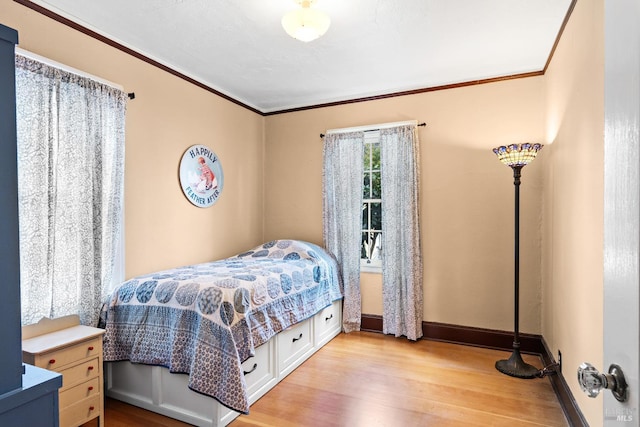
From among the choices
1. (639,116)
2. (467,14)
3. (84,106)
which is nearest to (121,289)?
(84,106)

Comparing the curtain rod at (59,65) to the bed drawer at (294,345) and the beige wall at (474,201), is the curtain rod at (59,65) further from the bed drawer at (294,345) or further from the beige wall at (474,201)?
the beige wall at (474,201)

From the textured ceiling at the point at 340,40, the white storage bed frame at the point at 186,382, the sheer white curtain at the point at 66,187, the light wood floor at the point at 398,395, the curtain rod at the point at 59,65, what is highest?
the textured ceiling at the point at 340,40

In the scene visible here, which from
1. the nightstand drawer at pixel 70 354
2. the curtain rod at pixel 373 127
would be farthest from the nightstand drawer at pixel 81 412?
the curtain rod at pixel 373 127

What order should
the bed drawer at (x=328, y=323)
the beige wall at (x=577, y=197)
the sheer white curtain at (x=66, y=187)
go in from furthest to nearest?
the bed drawer at (x=328, y=323), the sheer white curtain at (x=66, y=187), the beige wall at (x=577, y=197)

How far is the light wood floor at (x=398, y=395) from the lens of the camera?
7.34 feet

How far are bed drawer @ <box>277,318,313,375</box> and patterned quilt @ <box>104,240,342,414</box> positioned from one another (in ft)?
0.47

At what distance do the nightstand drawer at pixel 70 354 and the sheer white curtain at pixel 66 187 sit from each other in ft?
0.96

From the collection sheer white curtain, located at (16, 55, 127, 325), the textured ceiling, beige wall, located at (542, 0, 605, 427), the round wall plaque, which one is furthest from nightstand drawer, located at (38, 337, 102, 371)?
beige wall, located at (542, 0, 605, 427)

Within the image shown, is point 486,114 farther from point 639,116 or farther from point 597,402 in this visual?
point 639,116

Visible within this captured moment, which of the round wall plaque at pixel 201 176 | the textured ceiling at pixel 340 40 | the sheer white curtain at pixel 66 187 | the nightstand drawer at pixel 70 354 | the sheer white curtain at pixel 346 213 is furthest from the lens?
the sheer white curtain at pixel 346 213

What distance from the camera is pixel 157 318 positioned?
2295mm

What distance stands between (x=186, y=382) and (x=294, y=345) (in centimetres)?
101

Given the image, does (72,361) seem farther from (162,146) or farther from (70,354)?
(162,146)

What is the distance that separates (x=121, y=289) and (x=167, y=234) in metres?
0.73
